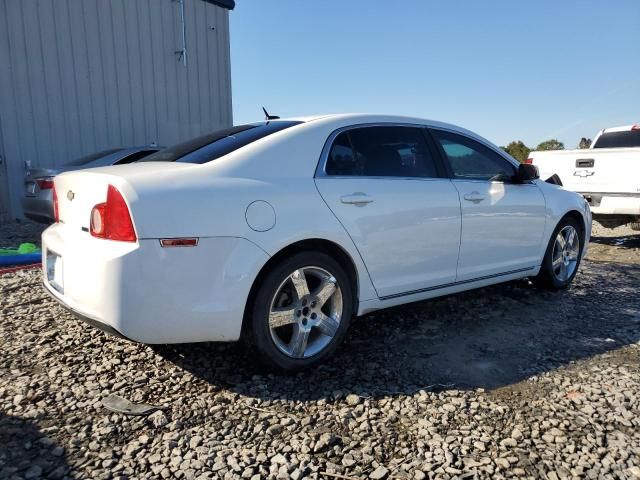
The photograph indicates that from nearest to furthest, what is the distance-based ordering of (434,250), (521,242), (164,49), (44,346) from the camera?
(44,346)
(434,250)
(521,242)
(164,49)

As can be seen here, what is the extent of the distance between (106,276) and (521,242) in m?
3.33

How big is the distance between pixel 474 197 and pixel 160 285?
96.2 inches

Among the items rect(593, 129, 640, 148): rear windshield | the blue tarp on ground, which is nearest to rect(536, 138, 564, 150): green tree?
rect(593, 129, 640, 148): rear windshield

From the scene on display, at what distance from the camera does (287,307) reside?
297 centimetres

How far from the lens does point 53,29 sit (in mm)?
9094

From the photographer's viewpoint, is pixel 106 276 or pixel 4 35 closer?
pixel 106 276

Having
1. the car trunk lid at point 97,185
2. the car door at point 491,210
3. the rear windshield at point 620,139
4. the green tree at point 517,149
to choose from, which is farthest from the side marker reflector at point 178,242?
the green tree at point 517,149

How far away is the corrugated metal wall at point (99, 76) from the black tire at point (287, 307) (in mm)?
7989

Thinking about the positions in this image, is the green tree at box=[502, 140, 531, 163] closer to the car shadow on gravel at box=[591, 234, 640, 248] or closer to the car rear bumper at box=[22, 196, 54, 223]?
the car shadow on gravel at box=[591, 234, 640, 248]

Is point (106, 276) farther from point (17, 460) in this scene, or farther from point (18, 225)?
point (18, 225)

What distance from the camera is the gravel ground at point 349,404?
2.18m

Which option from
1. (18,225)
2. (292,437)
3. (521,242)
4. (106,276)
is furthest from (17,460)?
(18,225)

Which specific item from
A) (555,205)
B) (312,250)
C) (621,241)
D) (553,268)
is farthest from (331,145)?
(621,241)

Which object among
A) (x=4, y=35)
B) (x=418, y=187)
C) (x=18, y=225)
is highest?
(x=4, y=35)
